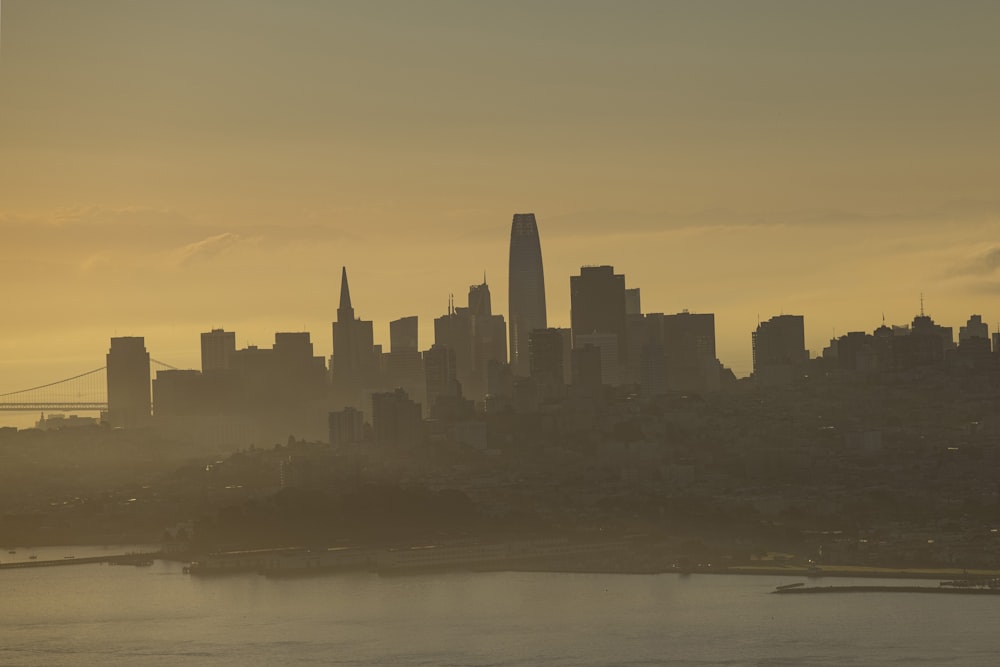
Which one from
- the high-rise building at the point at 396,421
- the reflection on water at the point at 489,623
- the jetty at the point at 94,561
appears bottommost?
the reflection on water at the point at 489,623

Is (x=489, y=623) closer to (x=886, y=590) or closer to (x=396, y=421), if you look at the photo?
(x=886, y=590)

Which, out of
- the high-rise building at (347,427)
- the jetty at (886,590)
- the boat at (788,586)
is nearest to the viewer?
the jetty at (886,590)

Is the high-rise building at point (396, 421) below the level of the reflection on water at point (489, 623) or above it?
above

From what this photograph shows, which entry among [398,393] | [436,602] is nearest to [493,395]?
[398,393]

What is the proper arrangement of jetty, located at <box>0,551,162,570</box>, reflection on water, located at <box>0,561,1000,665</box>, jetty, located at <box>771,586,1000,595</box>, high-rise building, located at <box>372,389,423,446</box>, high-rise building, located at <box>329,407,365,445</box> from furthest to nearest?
high-rise building, located at <box>329,407,365,445</box> < high-rise building, located at <box>372,389,423,446</box> < jetty, located at <box>0,551,162,570</box> < jetty, located at <box>771,586,1000,595</box> < reflection on water, located at <box>0,561,1000,665</box>

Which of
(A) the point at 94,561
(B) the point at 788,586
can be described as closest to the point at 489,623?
(B) the point at 788,586

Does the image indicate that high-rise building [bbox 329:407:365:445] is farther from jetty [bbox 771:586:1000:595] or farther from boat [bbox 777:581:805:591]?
jetty [bbox 771:586:1000:595]

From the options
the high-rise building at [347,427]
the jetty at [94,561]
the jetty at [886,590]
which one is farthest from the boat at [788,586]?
the high-rise building at [347,427]

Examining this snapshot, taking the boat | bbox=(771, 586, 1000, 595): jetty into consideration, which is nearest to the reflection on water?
the boat

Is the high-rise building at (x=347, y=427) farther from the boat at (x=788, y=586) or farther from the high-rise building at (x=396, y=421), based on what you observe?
the boat at (x=788, y=586)
